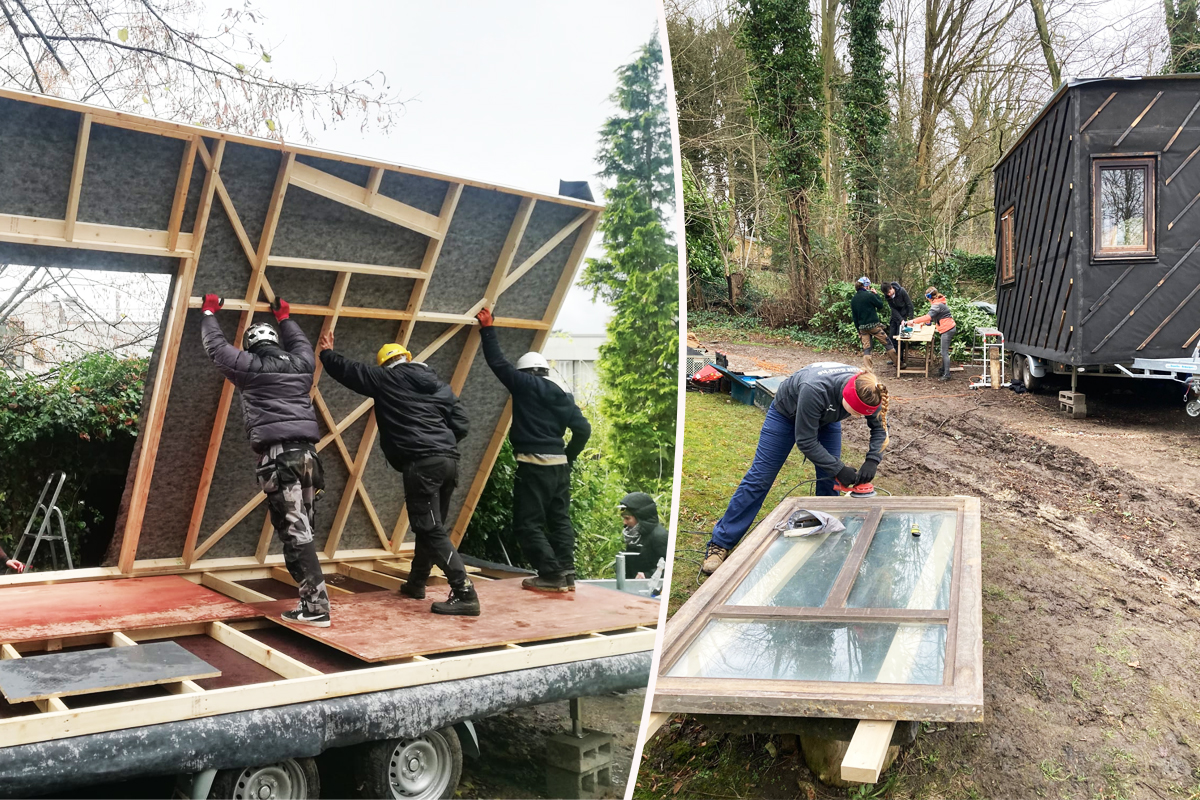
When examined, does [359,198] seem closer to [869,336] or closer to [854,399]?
[854,399]

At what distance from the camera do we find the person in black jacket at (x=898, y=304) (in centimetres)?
1577

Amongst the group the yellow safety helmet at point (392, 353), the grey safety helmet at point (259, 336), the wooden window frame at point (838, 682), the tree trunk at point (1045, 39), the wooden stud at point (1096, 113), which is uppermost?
the tree trunk at point (1045, 39)

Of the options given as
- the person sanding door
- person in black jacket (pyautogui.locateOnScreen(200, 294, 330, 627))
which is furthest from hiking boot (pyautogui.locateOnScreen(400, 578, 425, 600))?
the person sanding door

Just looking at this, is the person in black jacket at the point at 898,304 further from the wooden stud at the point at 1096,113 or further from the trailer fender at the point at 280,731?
the trailer fender at the point at 280,731

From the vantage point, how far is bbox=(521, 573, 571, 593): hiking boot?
10.6 ft

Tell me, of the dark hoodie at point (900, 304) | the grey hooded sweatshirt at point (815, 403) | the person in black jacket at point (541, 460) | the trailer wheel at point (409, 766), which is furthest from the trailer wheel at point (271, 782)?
the dark hoodie at point (900, 304)

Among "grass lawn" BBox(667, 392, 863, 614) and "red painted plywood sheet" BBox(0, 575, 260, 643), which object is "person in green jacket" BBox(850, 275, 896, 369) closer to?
"grass lawn" BBox(667, 392, 863, 614)

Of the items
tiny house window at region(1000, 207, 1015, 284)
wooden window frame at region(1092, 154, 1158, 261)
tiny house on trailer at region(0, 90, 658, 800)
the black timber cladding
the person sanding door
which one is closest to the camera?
tiny house on trailer at region(0, 90, 658, 800)

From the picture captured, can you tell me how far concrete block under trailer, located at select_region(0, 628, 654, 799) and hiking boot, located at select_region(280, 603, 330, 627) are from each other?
1060 millimetres

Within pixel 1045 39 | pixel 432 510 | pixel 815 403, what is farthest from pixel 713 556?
pixel 1045 39

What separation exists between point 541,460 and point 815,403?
3358 mm

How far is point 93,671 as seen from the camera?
2.88 meters

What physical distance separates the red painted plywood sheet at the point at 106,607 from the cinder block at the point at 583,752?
2.57 m

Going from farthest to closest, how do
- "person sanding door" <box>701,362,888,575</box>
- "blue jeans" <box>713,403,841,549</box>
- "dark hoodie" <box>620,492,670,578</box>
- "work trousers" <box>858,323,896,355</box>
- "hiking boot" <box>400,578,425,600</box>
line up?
1. "work trousers" <box>858,323,896,355</box>
2. "blue jeans" <box>713,403,841,549</box>
3. "person sanding door" <box>701,362,888,575</box>
4. "hiking boot" <box>400,578,425,600</box>
5. "dark hoodie" <box>620,492,670,578</box>
